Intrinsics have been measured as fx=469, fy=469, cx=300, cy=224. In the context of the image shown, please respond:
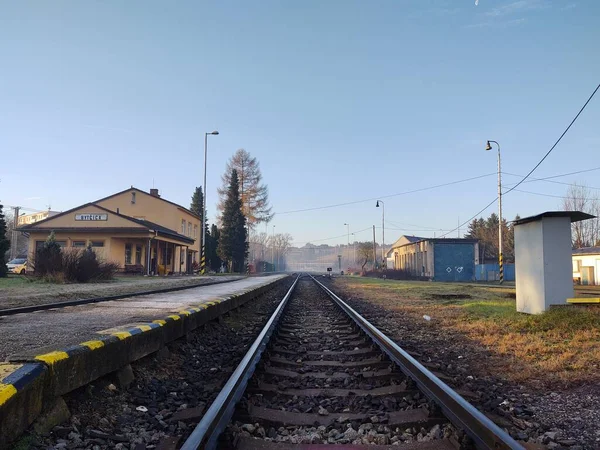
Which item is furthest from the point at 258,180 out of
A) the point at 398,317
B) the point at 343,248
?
the point at 343,248

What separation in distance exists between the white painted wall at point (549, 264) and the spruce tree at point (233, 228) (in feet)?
160

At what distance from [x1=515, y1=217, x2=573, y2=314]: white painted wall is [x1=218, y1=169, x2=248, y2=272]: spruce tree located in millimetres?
48667

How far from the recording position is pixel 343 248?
187m

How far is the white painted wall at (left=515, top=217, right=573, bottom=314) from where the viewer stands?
9500 mm

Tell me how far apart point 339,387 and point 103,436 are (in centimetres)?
237

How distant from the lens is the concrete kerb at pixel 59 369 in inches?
111

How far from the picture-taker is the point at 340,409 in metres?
4.03

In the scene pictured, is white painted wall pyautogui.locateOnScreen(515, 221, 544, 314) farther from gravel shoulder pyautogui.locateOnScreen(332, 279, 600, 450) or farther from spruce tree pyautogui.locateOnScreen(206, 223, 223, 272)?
spruce tree pyautogui.locateOnScreen(206, 223, 223, 272)

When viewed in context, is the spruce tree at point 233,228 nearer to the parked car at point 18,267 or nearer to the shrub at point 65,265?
the parked car at point 18,267

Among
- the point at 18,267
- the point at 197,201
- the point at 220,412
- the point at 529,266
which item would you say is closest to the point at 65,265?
the point at 529,266

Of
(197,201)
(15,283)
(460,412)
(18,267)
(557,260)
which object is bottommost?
(460,412)

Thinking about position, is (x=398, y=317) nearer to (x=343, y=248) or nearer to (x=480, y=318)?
(x=480, y=318)

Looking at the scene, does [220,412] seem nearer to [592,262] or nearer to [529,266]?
[529,266]

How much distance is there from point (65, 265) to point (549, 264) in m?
18.6
